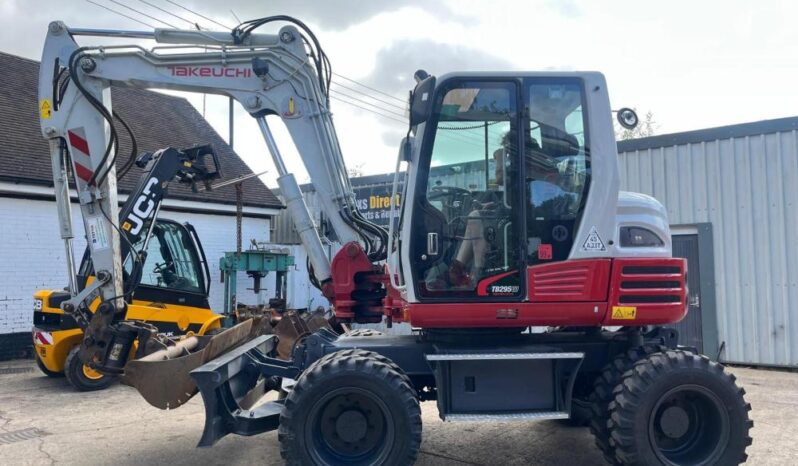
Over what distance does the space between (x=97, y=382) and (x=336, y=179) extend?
5.29m

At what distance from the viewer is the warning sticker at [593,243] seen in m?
4.62

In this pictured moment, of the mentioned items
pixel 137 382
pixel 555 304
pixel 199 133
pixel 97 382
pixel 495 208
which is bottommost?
pixel 97 382

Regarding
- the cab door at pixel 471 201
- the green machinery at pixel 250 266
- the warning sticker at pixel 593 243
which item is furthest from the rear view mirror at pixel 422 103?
the green machinery at pixel 250 266

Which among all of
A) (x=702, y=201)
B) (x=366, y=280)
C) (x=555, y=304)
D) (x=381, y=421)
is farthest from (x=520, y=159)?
(x=702, y=201)

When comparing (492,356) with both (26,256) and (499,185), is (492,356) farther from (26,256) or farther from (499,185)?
(26,256)

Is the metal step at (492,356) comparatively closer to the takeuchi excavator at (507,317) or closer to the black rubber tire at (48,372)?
the takeuchi excavator at (507,317)

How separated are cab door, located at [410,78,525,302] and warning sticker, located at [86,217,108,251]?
10.3 ft

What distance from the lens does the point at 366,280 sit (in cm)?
559

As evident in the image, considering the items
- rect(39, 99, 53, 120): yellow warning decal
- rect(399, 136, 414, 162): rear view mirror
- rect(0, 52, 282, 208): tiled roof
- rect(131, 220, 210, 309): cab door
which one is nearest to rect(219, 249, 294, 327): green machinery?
rect(0, 52, 282, 208): tiled roof

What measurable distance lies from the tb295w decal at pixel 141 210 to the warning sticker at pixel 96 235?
0.75 m

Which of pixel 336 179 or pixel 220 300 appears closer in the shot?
pixel 336 179

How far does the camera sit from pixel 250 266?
1380 cm

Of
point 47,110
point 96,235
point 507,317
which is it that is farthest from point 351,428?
point 47,110

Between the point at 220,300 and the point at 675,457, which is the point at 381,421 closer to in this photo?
the point at 675,457
